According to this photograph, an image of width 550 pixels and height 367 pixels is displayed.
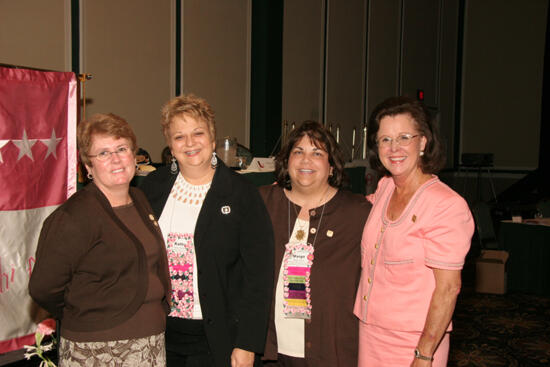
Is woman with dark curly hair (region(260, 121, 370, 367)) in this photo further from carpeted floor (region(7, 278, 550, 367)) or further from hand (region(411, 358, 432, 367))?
carpeted floor (region(7, 278, 550, 367))

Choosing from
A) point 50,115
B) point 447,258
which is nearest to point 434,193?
point 447,258

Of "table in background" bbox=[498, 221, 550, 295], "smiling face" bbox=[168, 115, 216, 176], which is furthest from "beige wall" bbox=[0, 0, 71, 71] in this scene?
"table in background" bbox=[498, 221, 550, 295]

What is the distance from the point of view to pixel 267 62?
19.0ft

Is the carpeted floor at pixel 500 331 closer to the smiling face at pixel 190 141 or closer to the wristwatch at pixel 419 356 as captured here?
the wristwatch at pixel 419 356

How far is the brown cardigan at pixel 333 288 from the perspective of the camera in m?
2.01

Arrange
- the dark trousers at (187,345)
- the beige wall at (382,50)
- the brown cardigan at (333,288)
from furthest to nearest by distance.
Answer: the beige wall at (382,50), the brown cardigan at (333,288), the dark trousers at (187,345)

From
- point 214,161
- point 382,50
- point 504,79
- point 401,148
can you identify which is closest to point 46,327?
point 214,161

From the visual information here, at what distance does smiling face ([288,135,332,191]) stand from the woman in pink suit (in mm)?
257

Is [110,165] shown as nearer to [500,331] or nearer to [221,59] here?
[221,59]

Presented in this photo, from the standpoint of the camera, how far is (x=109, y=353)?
1632mm

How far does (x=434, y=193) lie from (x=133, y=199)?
112cm

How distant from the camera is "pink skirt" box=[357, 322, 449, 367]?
180cm

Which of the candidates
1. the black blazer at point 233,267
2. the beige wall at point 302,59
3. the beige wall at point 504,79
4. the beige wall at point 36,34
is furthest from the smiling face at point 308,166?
the beige wall at point 504,79

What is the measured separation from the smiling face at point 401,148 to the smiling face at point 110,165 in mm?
974
